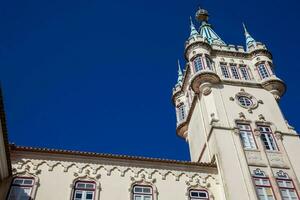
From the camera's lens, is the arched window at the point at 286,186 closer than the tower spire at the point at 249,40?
Yes

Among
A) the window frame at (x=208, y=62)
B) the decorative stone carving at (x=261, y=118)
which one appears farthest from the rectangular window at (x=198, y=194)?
the window frame at (x=208, y=62)

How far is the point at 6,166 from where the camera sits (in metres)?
17.9

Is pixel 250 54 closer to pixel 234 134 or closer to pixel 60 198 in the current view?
pixel 234 134

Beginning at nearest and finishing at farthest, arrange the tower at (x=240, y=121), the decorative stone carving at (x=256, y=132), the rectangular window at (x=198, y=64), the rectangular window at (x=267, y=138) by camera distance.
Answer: the tower at (x=240, y=121) < the rectangular window at (x=267, y=138) < the decorative stone carving at (x=256, y=132) < the rectangular window at (x=198, y=64)

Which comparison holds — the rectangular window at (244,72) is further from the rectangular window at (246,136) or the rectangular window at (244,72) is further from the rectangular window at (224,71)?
the rectangular window at (246,136)

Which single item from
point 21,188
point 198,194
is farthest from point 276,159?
point 21,188

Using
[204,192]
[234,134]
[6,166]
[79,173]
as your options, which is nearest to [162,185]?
[204,192]

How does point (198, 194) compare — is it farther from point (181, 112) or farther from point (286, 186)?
point (181, 112)

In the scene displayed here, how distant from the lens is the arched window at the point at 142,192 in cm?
1975

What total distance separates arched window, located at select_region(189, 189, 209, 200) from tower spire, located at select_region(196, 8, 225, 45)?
18.8 m

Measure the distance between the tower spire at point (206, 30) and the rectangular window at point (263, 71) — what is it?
599 cm

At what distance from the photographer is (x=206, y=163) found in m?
22.1

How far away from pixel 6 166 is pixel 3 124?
2.97 meters

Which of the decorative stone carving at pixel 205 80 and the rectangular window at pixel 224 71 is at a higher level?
the rectangular window at pixel 224 71
